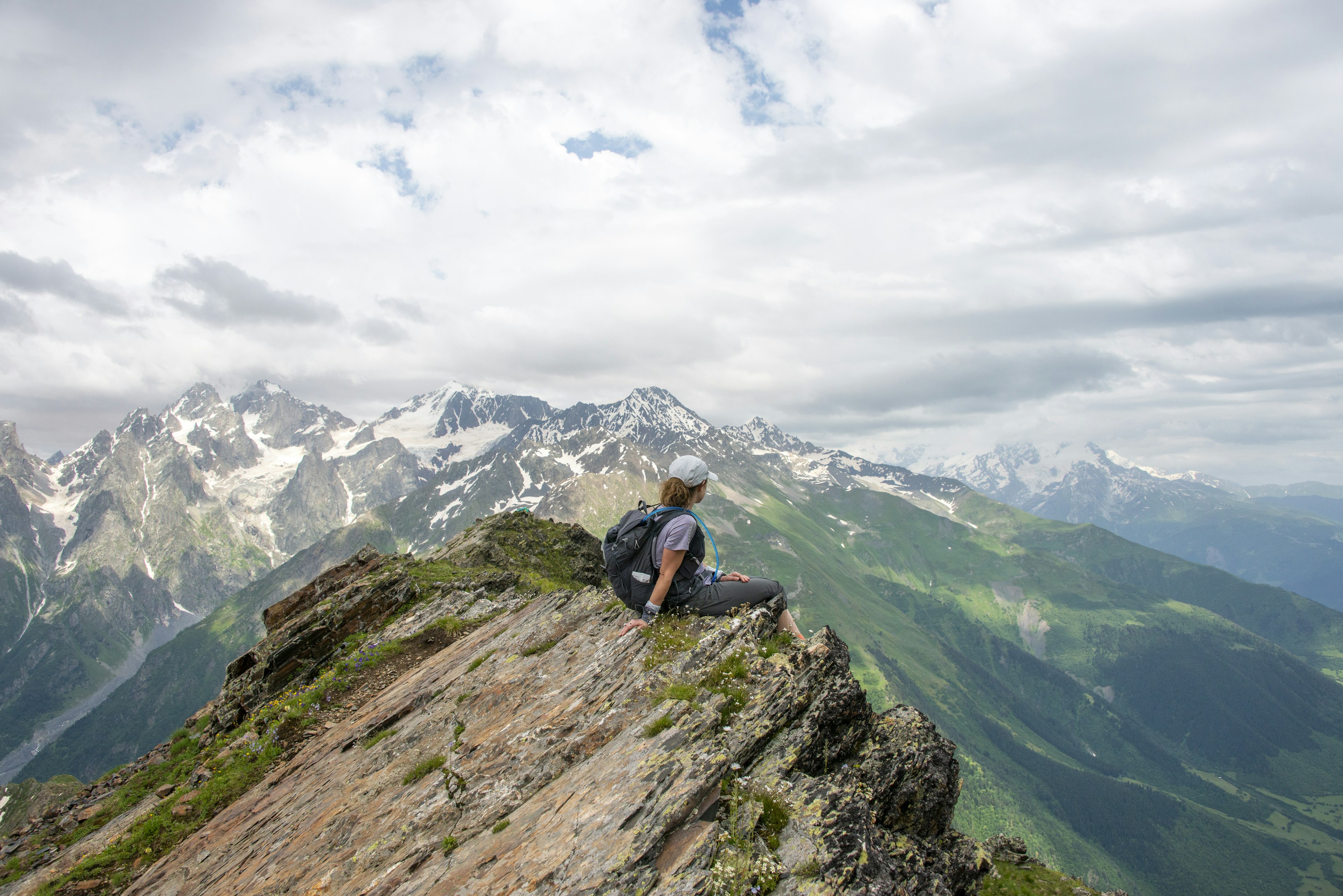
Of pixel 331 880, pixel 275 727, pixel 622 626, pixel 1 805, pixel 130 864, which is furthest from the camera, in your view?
pixel 1 805

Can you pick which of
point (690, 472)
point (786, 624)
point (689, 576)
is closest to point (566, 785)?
point (689, 576)

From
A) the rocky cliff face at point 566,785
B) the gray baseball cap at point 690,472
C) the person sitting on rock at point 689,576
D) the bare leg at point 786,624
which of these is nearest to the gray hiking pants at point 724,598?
the person sitting on rock at point 689,576

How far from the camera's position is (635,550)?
50.5 ft

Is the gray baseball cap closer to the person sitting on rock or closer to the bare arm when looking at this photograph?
the person sitting on rock

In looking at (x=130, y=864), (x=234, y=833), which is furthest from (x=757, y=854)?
(x=130, y=864)

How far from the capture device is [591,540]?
2283 inches

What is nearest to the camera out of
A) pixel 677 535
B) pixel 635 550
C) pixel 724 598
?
Result: pixel 677 535

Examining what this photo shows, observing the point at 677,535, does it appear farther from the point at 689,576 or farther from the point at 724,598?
the point at 724,598

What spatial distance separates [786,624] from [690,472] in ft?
16.1

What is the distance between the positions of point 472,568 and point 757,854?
119ft

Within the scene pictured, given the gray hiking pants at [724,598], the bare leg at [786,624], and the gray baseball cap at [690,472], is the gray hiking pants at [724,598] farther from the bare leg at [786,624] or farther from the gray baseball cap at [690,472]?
the gray baseball cap at [690,472]

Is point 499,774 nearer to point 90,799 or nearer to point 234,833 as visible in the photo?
point 234,833

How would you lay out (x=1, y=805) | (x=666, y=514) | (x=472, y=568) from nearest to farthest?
(x=666, y=514) < (x=472, y=568) < (x=1, y=805)

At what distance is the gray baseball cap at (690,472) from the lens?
14867mm
